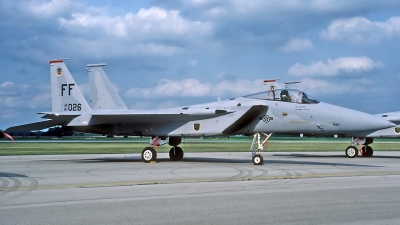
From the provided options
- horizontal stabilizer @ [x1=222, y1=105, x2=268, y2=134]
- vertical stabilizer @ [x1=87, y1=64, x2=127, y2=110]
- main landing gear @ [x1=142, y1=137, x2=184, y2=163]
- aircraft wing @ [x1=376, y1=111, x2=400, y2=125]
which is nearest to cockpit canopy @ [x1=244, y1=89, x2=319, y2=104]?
horizontal stabilizer @ [x1=222, y1=105, x2=268, y2=134]

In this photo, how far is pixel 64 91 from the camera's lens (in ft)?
67.5

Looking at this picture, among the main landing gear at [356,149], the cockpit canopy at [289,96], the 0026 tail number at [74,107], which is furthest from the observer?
the main landing gear at [356,149]

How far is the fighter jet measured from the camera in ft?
53.7

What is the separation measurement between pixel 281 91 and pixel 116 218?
11.5 metres

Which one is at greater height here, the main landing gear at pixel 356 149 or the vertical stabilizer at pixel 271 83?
the vertical stabilizer at pixel 271 83

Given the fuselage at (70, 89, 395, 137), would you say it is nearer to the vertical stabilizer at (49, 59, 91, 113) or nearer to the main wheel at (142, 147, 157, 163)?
the main wheel at (142, 147, 157, 163)

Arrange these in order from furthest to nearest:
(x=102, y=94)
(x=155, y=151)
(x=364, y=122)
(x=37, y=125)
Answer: (x=102, y=94), (x=37, y=125), (x=155, y=151), (x=364, y=122)

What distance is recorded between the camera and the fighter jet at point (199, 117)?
16.4 m

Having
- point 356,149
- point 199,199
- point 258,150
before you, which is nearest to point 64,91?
point 258,150

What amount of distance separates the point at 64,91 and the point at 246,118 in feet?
28.1

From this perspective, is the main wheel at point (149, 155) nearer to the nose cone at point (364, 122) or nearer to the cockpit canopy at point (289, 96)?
the cockpit canopy at point (289, 96)

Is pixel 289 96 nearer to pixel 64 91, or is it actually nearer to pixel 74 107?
pixel 74 107

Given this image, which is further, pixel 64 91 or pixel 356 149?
pixel 356 149

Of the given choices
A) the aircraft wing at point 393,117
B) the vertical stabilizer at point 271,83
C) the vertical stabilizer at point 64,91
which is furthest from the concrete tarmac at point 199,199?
the vertical stabilizer at point 271,83
